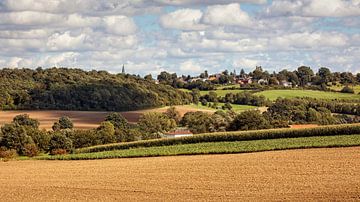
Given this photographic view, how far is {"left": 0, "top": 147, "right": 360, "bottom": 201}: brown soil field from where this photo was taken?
37.8 meters

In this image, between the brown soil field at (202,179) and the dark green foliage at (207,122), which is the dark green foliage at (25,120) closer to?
the dark green foliage at (207,122)

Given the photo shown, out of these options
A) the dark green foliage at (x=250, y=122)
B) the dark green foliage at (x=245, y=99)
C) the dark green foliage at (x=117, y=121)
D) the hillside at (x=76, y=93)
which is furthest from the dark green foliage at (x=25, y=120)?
the dark green foliage at (x=245, y=99)

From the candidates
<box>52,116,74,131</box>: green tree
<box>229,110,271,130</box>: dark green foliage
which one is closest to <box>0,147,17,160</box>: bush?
<box>52,116,74,131</box>: green tree

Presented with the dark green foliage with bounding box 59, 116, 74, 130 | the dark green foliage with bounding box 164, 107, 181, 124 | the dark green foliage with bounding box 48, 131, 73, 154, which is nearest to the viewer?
the dark green foliage with bounding box 48, 131, 73, 154

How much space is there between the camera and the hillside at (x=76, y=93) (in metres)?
132

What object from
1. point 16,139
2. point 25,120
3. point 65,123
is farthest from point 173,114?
point 16,139

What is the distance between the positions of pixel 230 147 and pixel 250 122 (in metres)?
31.0

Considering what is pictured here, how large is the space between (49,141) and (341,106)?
66.9 m

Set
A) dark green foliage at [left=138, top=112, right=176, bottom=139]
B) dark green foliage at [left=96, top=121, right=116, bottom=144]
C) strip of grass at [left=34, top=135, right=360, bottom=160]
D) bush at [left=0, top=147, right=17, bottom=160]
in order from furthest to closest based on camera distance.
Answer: dark green foliage at [left=138, top=112, right=176, bottom=139], dark green foliage at [left=96, top=121, right=116, bottom=144], bush at [left=0, top=147, right=17, bottom=160], strip of grass at [left=34, top=135, right=360, bottom=160]

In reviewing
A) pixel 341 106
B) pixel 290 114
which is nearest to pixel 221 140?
pixel 290 114

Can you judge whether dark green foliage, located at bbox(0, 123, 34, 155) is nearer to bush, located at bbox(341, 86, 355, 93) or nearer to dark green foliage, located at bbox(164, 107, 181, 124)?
dark green foliage, located at bbox(164, 107, 181, 124)

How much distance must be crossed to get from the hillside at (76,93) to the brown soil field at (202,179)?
7085 centimetres

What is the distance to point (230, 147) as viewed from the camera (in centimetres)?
6631

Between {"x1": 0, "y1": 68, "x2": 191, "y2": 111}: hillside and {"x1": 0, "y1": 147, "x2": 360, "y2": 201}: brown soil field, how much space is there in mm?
70846
